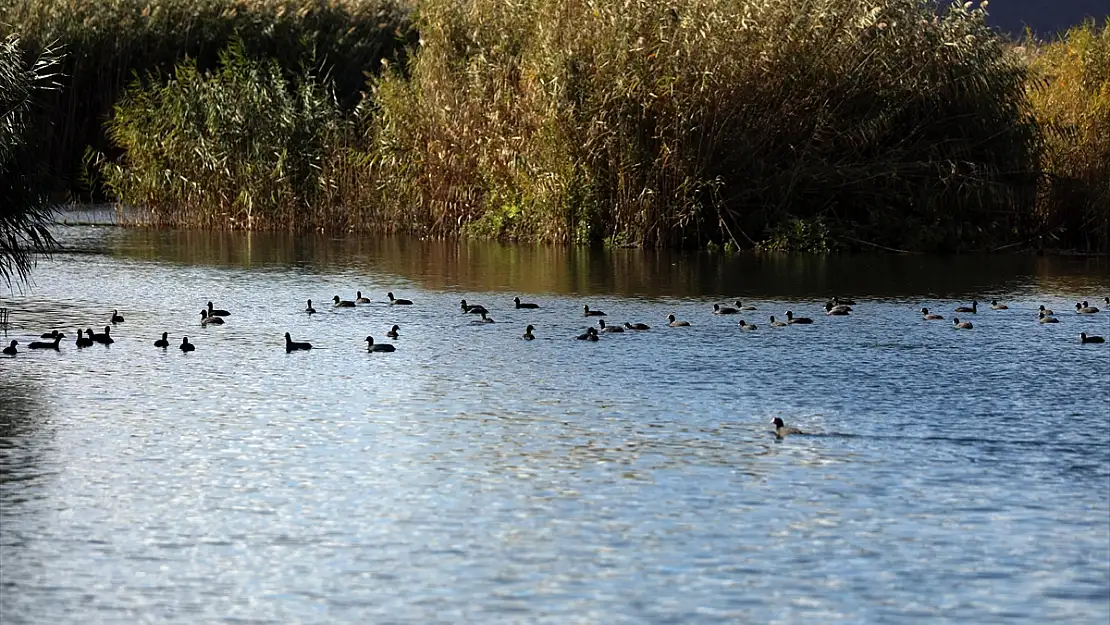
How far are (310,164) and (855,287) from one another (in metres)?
14.2

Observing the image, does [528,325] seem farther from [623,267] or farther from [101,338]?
[623,267]

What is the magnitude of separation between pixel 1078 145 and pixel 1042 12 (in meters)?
40.9

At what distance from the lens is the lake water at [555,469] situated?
348 inches

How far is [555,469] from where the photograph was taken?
11805mm

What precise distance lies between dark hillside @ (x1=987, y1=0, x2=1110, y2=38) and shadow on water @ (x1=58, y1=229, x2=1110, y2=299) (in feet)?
132

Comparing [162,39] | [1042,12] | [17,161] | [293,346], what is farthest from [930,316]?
[1042,12]

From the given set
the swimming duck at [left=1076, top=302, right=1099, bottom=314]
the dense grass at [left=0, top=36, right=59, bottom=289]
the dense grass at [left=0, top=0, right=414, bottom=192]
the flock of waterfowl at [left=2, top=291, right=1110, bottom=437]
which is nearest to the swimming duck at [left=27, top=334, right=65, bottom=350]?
the flock of waterfowl at [left=2, top=291, right=1110, bottom=437]

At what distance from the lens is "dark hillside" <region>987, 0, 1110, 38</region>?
2660 inches

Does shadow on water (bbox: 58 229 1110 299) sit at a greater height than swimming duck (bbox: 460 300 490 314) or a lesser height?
greater

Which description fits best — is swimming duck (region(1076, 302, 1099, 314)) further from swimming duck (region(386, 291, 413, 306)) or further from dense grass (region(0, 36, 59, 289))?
dense grass (region(0, 36, 59, 289))

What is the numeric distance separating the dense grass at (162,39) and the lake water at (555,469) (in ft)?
59.7

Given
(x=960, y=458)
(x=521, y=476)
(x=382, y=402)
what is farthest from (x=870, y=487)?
(x=382, y=402)

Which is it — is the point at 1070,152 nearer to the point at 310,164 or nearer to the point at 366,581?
the point at 310,164

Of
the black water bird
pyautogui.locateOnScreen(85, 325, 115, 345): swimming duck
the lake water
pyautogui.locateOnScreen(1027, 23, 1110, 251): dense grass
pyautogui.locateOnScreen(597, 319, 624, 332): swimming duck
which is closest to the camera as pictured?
the lake water
